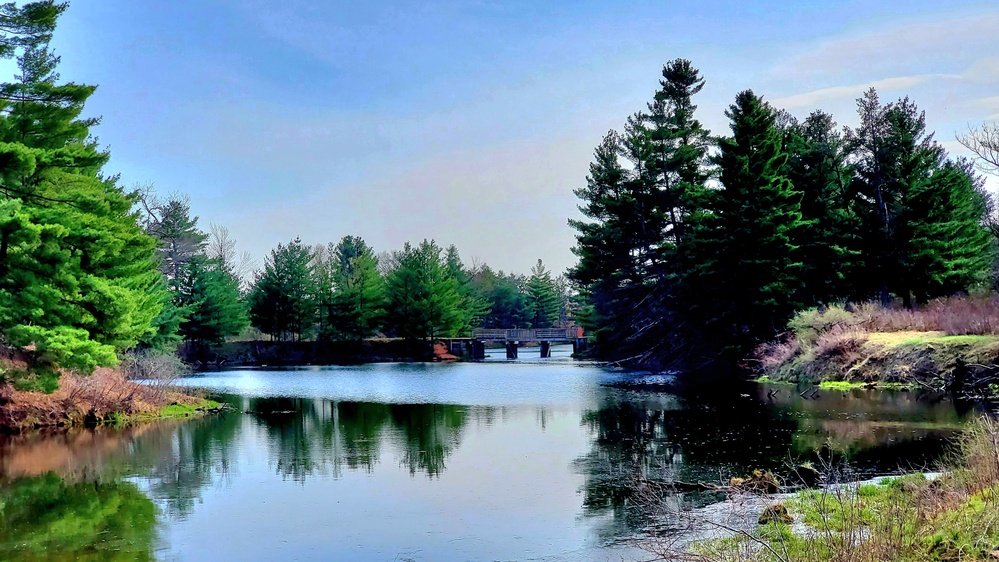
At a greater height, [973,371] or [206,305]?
[206,305]

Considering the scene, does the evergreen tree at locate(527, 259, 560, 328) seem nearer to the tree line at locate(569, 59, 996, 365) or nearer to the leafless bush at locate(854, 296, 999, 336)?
the tree line at locate(569, 59, 996, 365)

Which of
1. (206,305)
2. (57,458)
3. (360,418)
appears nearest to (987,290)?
(360,418)

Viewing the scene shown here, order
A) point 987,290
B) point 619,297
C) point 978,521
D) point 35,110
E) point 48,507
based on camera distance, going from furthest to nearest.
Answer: point 619,297 → point 987,290 → point 35,110 → point 48,507 → point 978,521

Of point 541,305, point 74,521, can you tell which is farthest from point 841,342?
point 541,305

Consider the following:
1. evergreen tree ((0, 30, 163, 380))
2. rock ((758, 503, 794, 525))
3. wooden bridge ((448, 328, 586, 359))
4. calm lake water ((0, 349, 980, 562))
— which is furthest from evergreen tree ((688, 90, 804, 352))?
wooden bridge ((448, 328, 586, 359))

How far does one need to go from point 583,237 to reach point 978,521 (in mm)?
55303

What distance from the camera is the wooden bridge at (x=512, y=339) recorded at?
3206 inches

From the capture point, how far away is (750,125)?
147 feet

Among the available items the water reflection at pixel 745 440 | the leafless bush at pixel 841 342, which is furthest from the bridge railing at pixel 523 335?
the water reflection at pixel 745 440

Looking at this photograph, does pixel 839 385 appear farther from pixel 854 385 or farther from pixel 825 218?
pixel 825 218

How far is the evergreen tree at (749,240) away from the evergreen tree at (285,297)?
4501 centimetres

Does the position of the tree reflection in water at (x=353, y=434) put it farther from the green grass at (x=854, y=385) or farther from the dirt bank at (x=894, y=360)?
the dirt bank at (x=894, y=360)

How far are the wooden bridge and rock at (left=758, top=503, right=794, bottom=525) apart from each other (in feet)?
227

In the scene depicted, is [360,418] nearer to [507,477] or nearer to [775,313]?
[507,477]
